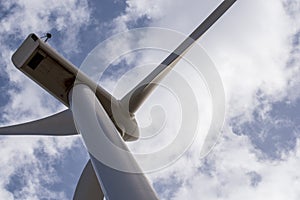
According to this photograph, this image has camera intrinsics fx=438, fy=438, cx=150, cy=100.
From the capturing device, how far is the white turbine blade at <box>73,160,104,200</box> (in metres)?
13.5

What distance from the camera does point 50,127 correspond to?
14.8 m

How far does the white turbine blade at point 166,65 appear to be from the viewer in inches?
530

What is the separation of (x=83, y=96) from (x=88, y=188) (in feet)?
11.4

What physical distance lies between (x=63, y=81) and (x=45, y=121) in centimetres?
213

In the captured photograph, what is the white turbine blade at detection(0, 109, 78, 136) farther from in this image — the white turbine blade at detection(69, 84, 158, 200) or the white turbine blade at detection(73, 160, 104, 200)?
the white turbine blade at detection(69, 84, 158, 200)

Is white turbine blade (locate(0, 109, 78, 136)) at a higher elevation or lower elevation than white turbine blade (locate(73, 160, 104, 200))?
higher

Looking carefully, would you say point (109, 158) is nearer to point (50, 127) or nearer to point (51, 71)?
point (51, 71)

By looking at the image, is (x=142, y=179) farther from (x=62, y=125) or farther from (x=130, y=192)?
(x=62, y=125)

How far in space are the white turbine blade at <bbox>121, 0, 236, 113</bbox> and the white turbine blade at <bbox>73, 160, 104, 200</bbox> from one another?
2.53m

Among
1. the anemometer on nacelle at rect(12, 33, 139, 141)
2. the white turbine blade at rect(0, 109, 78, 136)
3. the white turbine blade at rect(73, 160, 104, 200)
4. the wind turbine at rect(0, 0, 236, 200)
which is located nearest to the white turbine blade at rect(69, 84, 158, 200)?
the wind turbine at rect(0, 0, 236, 200)

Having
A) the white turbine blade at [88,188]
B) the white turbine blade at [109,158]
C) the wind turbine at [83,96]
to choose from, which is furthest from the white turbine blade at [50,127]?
the white turbine blade at [109,158]

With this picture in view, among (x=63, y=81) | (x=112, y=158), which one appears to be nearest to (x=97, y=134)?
(x=112, y=158)

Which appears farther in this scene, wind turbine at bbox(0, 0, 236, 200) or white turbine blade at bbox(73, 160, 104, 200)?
white turbine blade at bbox(73, 160, 104, 200)

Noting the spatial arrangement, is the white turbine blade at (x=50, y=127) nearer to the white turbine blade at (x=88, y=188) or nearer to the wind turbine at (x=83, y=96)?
the wind turbine at (x=83, y=96)
